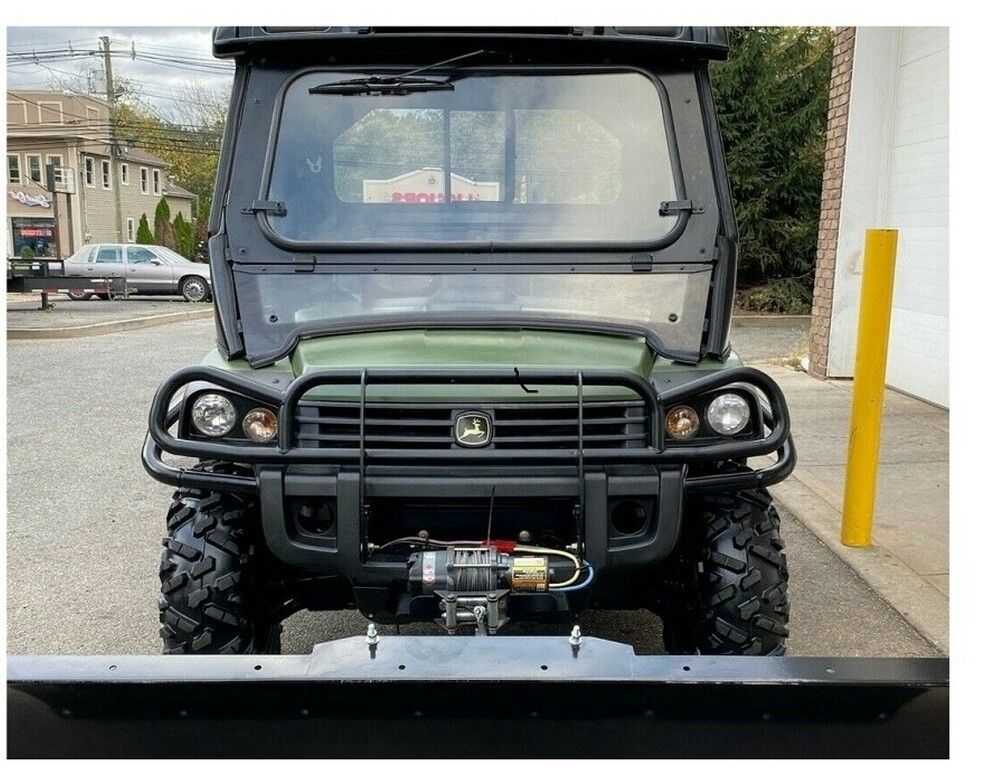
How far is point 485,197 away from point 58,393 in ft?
24.1

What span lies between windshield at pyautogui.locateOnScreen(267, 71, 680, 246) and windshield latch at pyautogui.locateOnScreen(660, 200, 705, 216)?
1.4 inches

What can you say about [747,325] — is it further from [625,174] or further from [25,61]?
[25,61]

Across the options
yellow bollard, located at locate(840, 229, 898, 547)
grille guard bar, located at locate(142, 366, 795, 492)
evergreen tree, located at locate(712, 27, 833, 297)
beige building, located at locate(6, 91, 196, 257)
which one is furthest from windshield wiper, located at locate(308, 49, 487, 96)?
beige building, located at locate(6, 91, 196, 257)

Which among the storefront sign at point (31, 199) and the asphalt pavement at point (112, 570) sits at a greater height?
the storefront sign at point (31, 199)

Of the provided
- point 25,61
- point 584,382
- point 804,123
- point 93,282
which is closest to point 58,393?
point 584,382

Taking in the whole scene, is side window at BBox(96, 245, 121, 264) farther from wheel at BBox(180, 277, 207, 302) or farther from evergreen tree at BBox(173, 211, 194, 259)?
evergreen tree at BBox(173, 211, 194, 259)

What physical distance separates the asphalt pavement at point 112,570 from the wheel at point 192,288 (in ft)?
46.7

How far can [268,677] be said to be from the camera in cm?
201

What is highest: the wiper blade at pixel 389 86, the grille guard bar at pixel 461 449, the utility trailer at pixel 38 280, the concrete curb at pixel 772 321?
the wiper blade at pixel 389 86

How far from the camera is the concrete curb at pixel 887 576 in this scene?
3.87 meters

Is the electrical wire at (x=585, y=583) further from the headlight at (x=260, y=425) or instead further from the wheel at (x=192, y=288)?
the wheel at (x=192, y=288)

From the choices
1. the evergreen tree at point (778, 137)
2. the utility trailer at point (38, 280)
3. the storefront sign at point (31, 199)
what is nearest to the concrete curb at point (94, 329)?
the utility trailer at point (38, 280)

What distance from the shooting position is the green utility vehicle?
2.60m

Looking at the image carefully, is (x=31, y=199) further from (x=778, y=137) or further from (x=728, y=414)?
(x=728, y=414)
